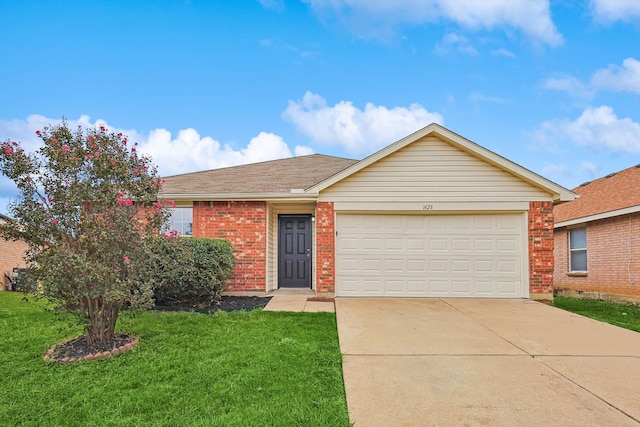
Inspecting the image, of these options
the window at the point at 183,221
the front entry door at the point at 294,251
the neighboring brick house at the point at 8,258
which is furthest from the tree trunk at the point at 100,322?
the neighboring brick house at the point at 8,258

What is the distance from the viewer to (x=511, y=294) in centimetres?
931

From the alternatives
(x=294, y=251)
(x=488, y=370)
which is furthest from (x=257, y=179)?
(x=488, y=370)

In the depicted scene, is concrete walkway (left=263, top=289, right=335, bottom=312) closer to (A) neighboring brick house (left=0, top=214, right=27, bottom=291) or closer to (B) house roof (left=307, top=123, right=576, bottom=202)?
(B) house roof (left=307, top=123, right=576, bottom=202)

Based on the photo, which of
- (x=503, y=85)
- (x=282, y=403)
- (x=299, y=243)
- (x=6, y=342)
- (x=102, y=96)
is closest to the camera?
(x=282, y=403)

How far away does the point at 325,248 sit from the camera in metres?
9.45

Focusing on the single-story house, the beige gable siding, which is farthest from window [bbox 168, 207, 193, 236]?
the beige gable siding

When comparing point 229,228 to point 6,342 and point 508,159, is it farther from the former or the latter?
point 508,159

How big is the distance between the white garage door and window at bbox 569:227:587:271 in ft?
17.9

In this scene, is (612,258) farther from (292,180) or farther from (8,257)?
(8,257)

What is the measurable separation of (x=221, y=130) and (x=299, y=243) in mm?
7107

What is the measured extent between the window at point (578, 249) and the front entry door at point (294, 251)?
976 cm

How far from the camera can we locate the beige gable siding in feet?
30.5

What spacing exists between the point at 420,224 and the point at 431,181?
1.13 m

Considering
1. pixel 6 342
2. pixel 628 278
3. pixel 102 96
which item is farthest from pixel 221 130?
pixel 628 278
